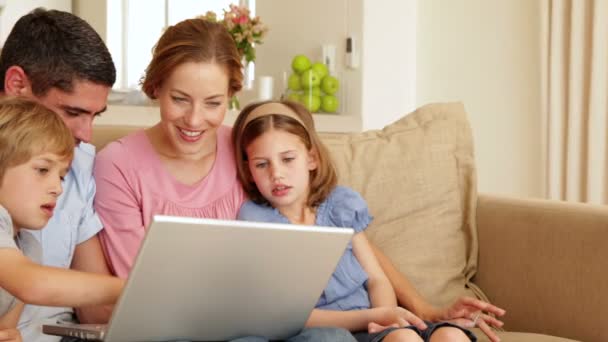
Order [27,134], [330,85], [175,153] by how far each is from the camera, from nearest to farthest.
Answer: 1. [27,134]
2. [175,153]
3. [330,85]

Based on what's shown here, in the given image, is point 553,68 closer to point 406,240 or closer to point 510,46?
point 510,46

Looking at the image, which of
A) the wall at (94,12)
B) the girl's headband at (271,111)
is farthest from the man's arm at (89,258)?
the wall at (94,12)

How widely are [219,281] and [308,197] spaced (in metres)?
0.59

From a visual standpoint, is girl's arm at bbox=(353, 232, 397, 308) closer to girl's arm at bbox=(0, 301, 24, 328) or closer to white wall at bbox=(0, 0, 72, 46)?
girl's arm at bbox=(0, 301, 24, 328)

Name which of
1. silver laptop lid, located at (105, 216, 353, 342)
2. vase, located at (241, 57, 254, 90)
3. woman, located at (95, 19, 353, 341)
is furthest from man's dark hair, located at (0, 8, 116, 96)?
vase, located at (241, 57, 254, 90)

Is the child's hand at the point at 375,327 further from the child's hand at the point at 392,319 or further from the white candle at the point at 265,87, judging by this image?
the white candle at the point at 265,87

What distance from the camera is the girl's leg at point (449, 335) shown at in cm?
142

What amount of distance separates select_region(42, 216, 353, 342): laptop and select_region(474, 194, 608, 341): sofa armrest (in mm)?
639

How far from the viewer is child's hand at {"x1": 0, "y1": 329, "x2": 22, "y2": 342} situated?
51.5 inches

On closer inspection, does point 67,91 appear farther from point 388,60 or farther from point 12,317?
point 388,60

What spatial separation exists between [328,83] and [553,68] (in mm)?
920

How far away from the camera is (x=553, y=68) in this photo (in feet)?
10.4

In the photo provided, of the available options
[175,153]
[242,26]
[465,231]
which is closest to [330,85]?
[242,26]

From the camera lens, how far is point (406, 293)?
1749mm
